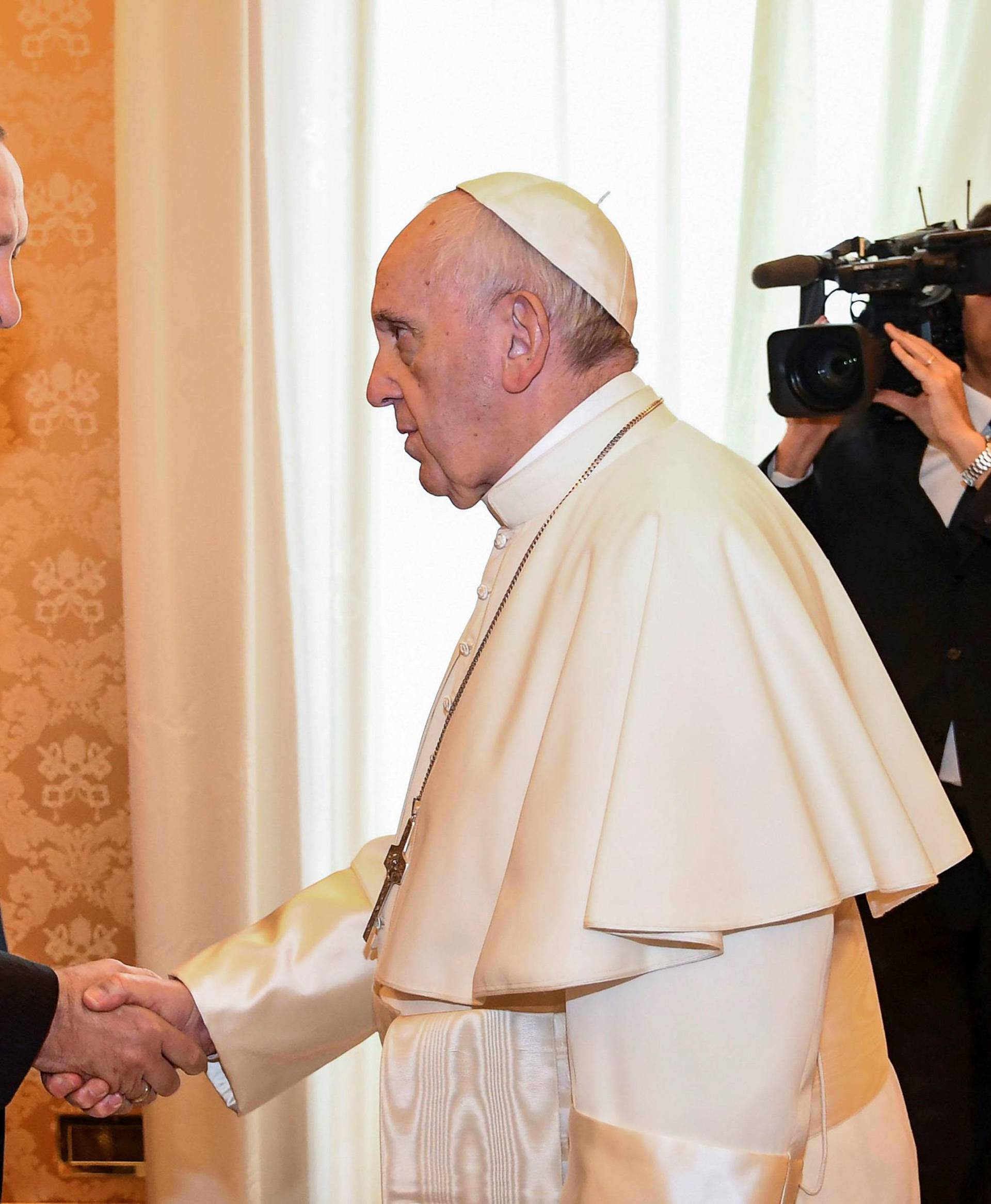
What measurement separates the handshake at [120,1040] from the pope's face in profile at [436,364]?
95 cm

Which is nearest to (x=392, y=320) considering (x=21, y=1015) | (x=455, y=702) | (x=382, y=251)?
(x=455, y=702)

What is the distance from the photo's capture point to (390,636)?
3.16 m

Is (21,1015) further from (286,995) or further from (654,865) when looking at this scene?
(654,865)

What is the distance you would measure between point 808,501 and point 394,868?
138cm

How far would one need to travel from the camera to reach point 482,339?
167 centimetres

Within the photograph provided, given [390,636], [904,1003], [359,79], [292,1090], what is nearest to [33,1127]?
[292,1090]

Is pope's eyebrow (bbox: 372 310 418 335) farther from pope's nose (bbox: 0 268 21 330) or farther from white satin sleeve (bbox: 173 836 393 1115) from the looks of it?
white satin sleeve (bbox: 173 836 393 1115)

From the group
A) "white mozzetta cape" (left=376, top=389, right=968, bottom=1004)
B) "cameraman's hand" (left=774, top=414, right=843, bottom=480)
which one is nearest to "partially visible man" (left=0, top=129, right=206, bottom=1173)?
"white mozzetta cape" (left=376, top=389, right=968, bottom=1004)

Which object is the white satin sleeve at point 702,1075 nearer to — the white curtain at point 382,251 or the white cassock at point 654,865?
the white cassock at point 654,865

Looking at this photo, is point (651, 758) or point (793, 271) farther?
point (793, 271)

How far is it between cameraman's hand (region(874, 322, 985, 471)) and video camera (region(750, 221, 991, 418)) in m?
0.04

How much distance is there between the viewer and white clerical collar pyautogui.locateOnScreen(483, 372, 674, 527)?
5.51 ft

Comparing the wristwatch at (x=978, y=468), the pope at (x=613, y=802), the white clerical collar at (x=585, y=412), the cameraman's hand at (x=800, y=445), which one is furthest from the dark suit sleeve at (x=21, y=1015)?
the wristwatch at (x=978, y=468)

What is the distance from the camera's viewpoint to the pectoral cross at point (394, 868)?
70.1 inches
